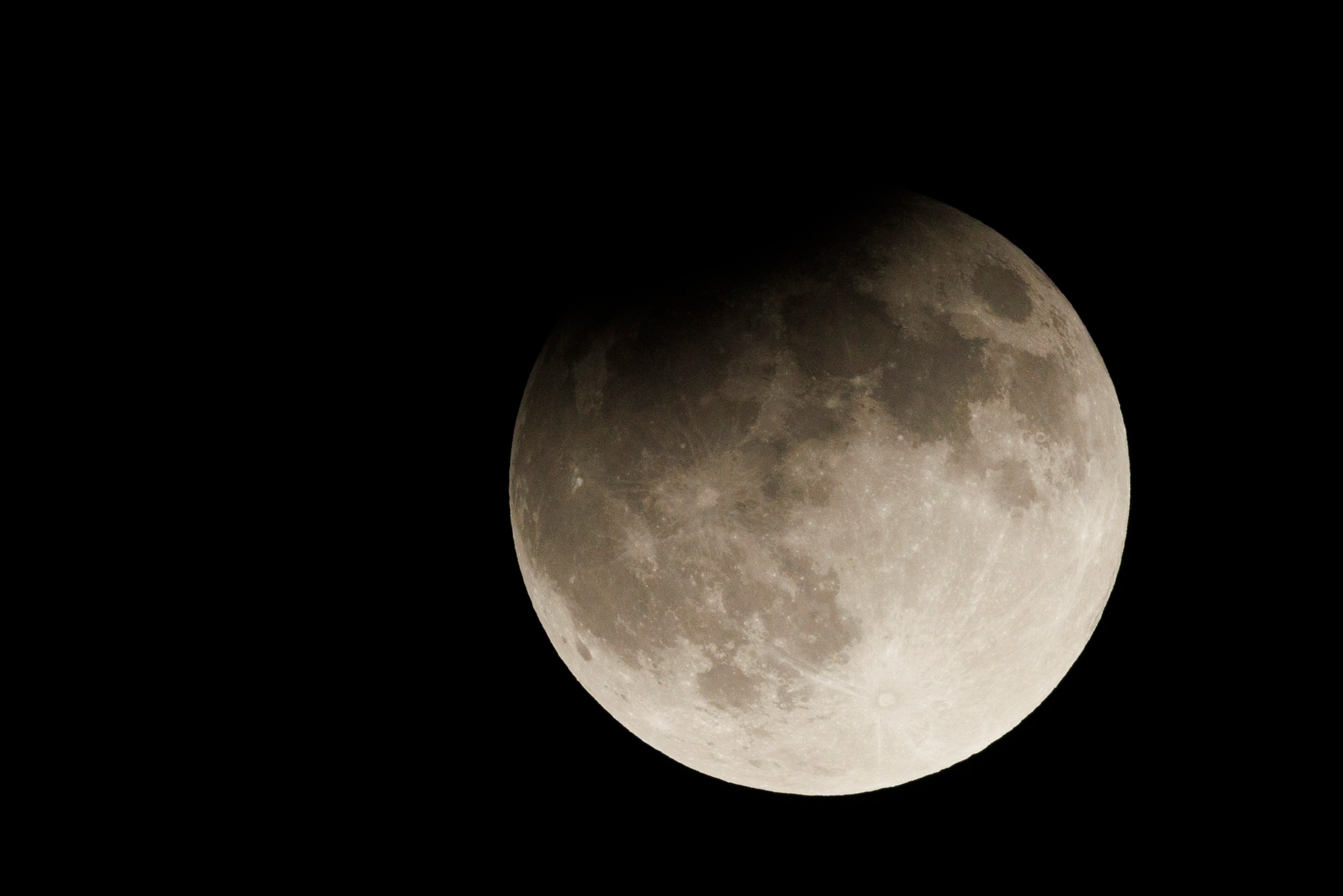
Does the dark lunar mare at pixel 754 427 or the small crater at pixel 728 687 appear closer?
the dark lunar mare at pixel 754 427

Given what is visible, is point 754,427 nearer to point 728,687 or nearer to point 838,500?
point 838,500

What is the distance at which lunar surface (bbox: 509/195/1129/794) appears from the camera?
268cm

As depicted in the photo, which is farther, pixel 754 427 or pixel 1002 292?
pixel 1002 292

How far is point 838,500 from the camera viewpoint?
2650 millimetres

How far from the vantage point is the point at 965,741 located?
3.13 meters

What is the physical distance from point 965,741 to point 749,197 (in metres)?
2.02

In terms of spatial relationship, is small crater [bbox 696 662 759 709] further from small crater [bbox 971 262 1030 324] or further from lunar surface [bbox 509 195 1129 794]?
small crater [bbox 971 262 1030 324]

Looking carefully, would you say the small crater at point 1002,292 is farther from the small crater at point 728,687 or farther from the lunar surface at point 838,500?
the small crater at point 728,687

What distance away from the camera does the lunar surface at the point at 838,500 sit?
2.68 m

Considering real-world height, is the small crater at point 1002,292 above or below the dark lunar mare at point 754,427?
above

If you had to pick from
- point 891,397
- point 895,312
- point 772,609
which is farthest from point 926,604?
point 895,312

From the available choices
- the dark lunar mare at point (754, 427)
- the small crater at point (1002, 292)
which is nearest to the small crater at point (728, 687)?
the dark lunar mare at point (754, 427)

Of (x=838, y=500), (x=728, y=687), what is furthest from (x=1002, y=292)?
(x=728, y=687)

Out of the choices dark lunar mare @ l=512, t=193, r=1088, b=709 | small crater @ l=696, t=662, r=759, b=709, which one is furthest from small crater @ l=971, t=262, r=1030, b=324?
small crater @ l=696, t=662, r=759, b=709
